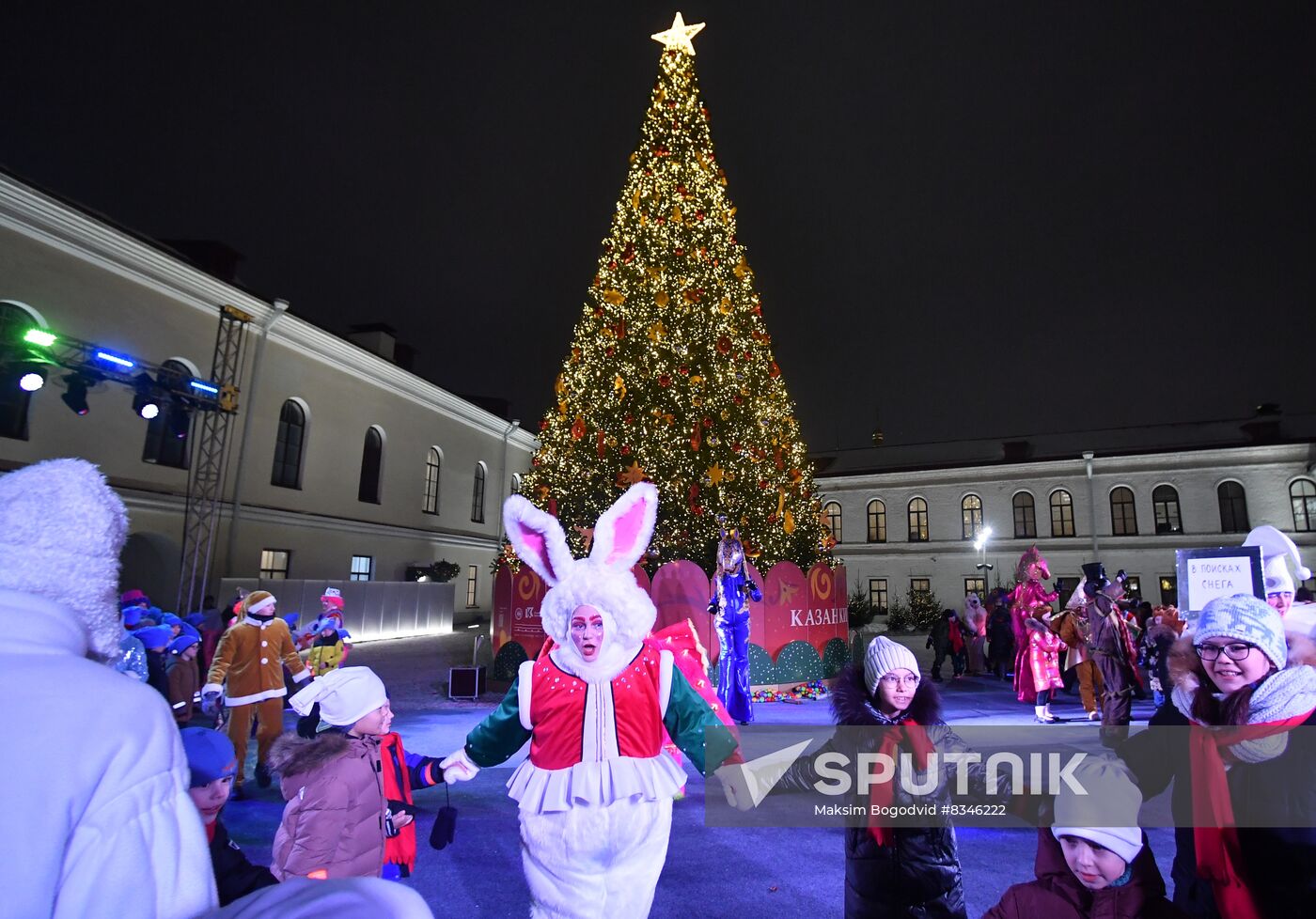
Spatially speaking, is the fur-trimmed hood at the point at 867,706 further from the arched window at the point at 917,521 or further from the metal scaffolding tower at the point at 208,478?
the arched window at the point at 917,521

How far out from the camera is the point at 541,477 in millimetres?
14086

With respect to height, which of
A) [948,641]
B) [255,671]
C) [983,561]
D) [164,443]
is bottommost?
[948,641]

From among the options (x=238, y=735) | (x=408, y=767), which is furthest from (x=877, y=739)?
(x=238, y=735)

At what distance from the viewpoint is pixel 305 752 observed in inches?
108

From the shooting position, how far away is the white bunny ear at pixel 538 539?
321cm

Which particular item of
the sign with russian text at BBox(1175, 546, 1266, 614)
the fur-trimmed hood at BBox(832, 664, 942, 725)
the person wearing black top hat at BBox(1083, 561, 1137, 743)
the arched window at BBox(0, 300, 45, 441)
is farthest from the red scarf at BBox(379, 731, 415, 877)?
the arched window at BBox(0, 300, 45, 441)

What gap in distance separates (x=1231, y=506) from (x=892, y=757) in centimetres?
3518

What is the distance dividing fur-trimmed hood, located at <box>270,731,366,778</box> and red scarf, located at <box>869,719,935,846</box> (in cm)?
217

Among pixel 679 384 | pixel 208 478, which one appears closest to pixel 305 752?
pixel 679 384

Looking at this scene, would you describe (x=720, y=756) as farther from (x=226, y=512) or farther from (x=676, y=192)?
(x=226, y=512)

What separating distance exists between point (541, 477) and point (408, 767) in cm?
1104

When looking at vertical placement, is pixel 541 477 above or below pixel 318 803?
above

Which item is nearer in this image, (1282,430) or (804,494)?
(804,494)

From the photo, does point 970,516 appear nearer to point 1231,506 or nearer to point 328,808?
point 1231,506
